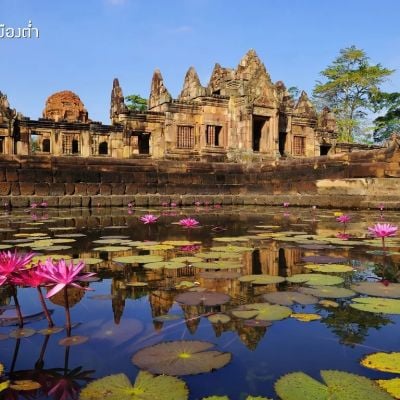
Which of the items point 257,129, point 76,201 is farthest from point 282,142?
point 76,201

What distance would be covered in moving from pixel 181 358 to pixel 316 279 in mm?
1343

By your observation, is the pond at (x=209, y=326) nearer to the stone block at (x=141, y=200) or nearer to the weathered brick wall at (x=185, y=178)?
the weathered brick wall at (x=185, y=178)

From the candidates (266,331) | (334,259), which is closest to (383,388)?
(266,331)

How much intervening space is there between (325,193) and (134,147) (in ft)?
48.8

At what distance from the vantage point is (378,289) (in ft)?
7.53

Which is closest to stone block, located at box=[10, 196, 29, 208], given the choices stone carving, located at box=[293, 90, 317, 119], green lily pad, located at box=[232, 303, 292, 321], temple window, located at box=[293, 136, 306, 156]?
green lily pad, located at box=[232, 303, 292, 321]

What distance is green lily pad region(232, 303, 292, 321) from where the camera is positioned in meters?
1.83

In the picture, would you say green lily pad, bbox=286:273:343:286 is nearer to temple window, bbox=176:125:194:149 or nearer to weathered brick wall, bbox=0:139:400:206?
weathered brick wall, bbox=0:139:400:206

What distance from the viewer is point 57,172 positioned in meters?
11.0

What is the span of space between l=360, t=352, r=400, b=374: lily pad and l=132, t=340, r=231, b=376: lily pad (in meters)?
0.45

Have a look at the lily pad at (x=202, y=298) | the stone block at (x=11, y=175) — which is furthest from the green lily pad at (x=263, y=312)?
the stone block at (x=11, y=175)

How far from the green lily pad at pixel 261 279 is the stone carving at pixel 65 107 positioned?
3799 cm

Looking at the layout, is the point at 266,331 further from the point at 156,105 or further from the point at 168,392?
the point at 156,105

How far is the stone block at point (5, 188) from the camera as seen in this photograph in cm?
1039
